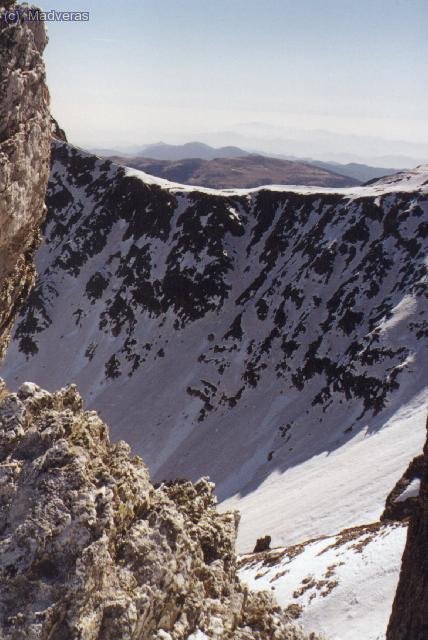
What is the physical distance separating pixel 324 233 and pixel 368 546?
207ft

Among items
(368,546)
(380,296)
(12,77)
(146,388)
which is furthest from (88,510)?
(146,388)

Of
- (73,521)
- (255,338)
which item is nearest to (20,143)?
(73,521)

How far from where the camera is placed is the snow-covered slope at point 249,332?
53.4 meters

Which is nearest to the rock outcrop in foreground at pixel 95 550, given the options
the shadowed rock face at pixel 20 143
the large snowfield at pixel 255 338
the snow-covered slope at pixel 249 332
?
the shadowed rock face at pixel 20 143

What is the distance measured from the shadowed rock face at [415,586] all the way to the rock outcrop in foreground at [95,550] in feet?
→ 9.53

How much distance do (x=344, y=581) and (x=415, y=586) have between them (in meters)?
10.7

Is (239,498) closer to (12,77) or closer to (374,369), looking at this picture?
Answer: (374,369)

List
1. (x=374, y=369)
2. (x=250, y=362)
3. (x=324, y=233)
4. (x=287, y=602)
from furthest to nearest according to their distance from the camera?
1. (x=324, y=233)
2. (x=250, y=362)
3. (x=374, y=369)
4. (x=287, y=602)

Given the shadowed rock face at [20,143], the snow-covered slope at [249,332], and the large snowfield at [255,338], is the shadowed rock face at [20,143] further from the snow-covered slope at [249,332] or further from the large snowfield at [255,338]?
the snow-covered slope at [249,332]

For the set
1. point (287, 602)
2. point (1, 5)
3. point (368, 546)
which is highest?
point (1, 5)

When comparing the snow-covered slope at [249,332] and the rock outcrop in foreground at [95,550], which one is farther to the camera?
the snow-covered slope at [249,332]

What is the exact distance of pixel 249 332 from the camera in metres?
80.1

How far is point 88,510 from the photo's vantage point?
11.1 m

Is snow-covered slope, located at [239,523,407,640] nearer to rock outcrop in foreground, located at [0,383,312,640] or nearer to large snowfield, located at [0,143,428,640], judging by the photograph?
large snowfield, located at [0,143,428,640]
